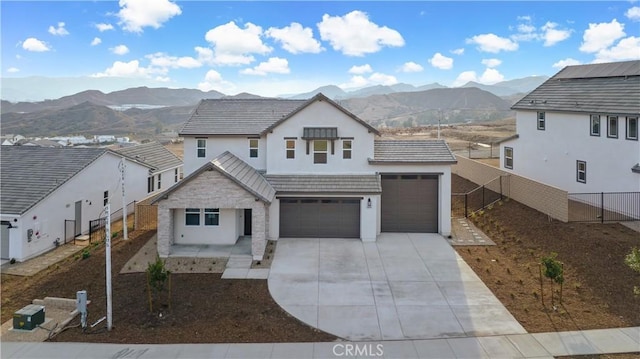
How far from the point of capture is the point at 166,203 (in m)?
19.7

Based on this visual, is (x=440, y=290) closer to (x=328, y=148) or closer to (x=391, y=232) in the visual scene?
(x=391, y=232)

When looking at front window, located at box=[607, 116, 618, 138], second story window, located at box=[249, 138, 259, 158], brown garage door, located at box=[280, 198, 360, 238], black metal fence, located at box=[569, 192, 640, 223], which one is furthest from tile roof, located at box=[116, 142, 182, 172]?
front window, located at box=[607, 116, 618, 138]

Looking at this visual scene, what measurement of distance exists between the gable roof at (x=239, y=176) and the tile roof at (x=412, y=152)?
5793 millimetres

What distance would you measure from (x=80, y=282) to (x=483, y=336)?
14.4 m

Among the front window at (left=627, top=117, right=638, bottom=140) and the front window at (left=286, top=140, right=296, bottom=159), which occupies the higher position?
the front window at (left=627, top=117, right=638, bottom=140)

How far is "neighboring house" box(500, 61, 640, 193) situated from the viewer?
22.6 m

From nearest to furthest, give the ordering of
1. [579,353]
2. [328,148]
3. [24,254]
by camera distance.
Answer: [579,353], [24,254], [328,148]

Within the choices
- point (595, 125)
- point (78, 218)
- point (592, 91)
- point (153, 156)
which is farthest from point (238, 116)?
point (592, 91)

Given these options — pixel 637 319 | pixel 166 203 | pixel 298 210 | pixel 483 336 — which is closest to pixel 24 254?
pixel 166 203

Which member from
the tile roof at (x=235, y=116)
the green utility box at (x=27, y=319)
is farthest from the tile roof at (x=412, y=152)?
the green utility box at (x=27, y=319)

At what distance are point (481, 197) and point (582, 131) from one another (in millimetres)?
6950

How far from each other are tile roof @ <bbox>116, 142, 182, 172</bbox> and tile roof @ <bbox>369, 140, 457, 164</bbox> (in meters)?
16.8

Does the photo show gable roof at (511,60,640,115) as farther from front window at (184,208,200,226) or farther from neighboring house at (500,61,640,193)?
front window at (184,208,200,226)

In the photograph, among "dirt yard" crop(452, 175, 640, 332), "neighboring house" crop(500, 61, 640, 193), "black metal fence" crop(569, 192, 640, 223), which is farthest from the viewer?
"neighboring house" crop(500, 61, 640, 193)
